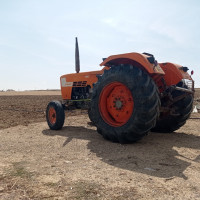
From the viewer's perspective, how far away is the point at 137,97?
4191 mm

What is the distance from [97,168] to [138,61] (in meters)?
2.19

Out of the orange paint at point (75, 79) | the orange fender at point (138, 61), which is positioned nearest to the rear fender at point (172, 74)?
the orange fender at point (138, 61)

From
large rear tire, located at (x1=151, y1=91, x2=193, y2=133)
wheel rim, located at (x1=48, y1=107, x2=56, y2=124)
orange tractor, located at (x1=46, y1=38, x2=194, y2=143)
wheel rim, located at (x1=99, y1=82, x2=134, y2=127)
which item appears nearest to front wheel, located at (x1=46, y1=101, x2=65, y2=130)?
wheel rim, located at (x1=48, y1=107, x2=56, y2=124)

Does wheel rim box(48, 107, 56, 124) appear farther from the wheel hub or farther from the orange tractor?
the wheel hub

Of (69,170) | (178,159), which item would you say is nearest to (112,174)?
(69,170)

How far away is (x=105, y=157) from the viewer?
12.2ft

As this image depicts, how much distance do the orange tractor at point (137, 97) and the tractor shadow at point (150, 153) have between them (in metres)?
0.28

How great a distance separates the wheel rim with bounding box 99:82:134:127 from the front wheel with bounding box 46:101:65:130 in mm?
1711

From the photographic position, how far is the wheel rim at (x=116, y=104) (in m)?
4.64

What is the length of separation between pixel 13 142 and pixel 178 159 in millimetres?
3294

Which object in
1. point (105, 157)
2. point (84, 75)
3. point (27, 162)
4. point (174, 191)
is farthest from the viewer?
point (84, 75)

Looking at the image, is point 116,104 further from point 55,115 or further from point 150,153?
point 55,115

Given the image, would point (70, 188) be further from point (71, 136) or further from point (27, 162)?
point (71, 136)

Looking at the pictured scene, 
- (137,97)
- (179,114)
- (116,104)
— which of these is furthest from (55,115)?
(179,114)
